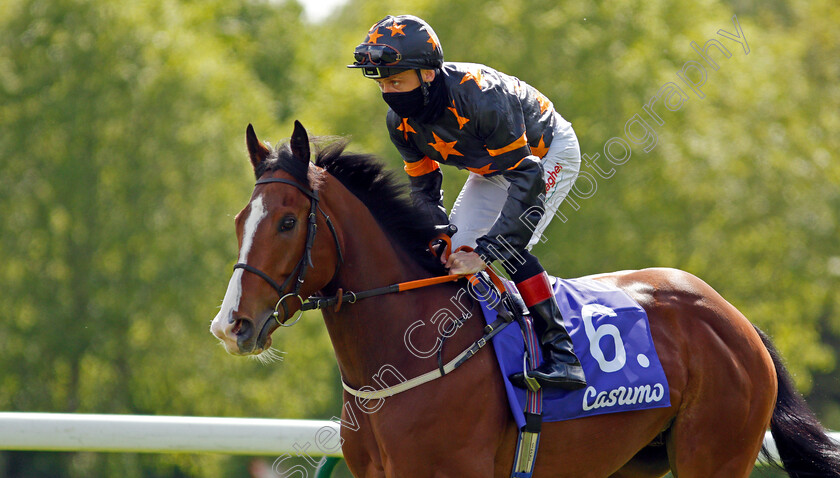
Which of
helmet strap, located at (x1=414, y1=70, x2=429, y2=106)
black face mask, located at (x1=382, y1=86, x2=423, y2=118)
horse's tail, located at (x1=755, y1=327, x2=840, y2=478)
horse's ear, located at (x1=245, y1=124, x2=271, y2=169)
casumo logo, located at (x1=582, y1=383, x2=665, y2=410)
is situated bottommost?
horse's tail, located at (x1=755, y1=327, x2=840, y2=478)

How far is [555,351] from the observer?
3574 millimetres

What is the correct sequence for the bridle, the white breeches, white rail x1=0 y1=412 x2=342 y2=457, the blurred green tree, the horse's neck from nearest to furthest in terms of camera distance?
the bridle < the horse's neck < the white breeches < white rail x1=0 y1=412 x2=342 y2=457 < the blurred green tree

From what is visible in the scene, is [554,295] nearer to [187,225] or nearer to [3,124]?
[187,225]

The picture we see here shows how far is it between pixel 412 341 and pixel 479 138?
0.89 meters

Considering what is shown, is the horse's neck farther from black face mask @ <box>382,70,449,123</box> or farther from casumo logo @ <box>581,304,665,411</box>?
casumo logo @ <box>581,304,665,411</box>

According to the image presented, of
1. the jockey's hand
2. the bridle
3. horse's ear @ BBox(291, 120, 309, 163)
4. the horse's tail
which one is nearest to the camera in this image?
the bridle

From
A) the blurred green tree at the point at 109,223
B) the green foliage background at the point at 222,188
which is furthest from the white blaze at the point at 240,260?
the blurred green tree at the point at 109,223

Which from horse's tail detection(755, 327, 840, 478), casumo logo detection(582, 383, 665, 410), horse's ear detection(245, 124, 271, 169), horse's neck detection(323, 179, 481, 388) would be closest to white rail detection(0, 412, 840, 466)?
horse's tail detection(755, 327, 840, 478)

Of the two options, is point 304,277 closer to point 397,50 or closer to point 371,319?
point 371,319

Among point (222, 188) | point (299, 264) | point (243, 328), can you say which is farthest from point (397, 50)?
point (222, 188)

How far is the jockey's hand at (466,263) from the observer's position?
11.5 feet

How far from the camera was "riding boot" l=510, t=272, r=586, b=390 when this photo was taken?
3.53 m

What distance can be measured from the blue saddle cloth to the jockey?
0.08 metres

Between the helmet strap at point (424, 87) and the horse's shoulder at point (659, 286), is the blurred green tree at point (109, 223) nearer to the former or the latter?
the horse's shoulder at point (659, 286)
